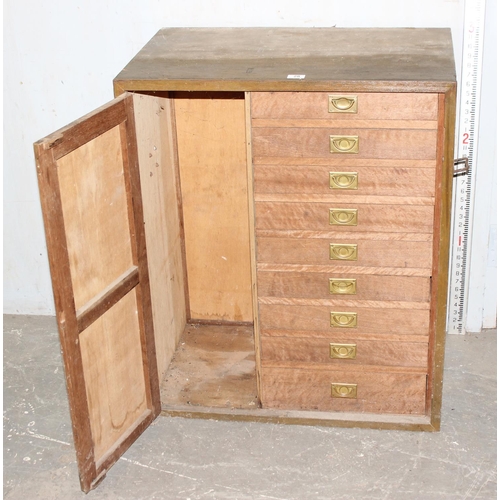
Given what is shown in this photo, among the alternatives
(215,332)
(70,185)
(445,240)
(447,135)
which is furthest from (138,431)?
(447,135)

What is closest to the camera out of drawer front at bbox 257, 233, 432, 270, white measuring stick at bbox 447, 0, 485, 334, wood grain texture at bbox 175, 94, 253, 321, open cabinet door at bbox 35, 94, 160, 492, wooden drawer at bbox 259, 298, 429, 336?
open cabinet door at bbox 35, 94, 160, 492

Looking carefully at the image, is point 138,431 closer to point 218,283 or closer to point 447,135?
point 218,283

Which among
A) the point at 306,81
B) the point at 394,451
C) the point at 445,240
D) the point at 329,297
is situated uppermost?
the point at 306,81

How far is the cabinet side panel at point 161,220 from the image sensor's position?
3.39 meters

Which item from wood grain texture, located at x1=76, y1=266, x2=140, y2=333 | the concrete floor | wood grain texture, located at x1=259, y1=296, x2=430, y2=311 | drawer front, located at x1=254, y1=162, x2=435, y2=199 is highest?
drawer front, located at x1=254, y1=162, x2=435, y2=199

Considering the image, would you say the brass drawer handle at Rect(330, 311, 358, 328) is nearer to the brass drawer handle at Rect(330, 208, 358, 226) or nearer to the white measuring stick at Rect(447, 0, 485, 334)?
the brass drawer handle at Rect(330, 208, 358, 226)

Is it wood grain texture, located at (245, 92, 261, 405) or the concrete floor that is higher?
wood grain texture, located at (245, 92, 261, 405)

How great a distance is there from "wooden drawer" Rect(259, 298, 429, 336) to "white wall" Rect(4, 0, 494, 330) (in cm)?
115

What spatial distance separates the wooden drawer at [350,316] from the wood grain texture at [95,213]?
612 mm

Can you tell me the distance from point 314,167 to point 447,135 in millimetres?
472

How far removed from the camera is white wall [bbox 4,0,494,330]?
11.8ft

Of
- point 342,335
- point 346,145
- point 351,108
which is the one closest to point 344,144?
point 346,145

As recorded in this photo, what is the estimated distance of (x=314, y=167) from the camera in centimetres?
309

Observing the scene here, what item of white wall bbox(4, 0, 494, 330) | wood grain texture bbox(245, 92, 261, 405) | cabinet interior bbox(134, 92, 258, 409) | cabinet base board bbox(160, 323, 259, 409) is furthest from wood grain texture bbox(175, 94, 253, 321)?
wood grain texture bbox(245, 92, 261, 405)
